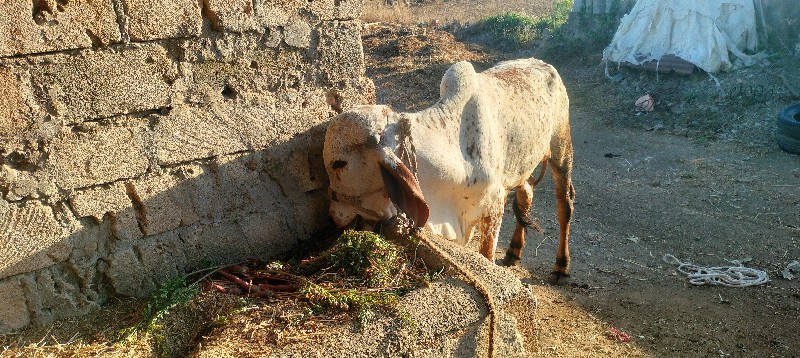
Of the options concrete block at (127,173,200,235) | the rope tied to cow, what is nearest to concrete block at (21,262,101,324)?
concrete block at (127,173,200,235)

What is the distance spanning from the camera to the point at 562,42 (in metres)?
14.3

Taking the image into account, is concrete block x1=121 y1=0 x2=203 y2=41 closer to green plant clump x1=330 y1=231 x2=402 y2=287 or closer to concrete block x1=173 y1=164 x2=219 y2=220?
concrete block x1=173 y1=164 x2=219 y2=220

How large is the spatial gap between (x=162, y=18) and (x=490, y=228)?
2495 mm

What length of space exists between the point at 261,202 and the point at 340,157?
1.70 feet

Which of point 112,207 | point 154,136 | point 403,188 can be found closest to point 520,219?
point 403,188

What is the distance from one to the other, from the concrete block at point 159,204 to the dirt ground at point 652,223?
405 millimetres

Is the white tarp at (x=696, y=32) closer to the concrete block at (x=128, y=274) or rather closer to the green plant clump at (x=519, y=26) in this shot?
the green plant clump at (x=519, y=26)

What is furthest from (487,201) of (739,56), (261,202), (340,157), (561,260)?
(739,56)

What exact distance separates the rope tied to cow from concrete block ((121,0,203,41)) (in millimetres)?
4535

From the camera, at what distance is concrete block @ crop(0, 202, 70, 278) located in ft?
9.72

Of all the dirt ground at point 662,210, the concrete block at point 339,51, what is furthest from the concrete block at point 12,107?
the dirt ground at point 662,210

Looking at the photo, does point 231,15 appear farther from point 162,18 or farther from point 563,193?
Result: point 563,193

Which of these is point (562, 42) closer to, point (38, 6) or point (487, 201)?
point (487, 201)

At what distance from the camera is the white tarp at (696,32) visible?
11.8m
